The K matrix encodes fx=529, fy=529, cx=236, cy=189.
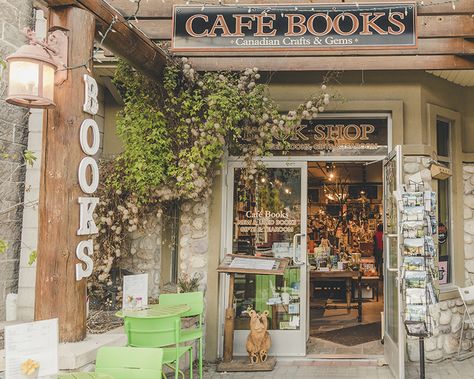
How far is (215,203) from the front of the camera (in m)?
6.36

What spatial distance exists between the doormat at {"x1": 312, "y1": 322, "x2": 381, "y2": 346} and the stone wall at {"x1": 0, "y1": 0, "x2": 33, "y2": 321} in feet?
13.4

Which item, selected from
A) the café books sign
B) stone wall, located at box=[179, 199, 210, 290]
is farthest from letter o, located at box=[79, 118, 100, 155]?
stone wall, located at box=[179, 199, 210, 290]

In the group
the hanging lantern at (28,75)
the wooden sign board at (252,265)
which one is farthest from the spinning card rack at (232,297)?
the hanging lantern at (28,75)

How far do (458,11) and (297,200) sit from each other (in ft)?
8.82

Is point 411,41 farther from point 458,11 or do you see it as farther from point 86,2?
point 86,2

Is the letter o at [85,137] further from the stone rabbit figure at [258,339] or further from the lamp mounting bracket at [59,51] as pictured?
the stone rabbit figure at [258,339]

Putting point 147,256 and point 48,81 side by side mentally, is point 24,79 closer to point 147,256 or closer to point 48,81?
point 48,81

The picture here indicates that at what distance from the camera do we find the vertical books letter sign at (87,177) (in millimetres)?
3895

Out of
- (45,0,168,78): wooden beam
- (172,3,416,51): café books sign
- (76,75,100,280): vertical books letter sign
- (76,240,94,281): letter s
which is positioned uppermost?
(172,3,416,51): café books sign

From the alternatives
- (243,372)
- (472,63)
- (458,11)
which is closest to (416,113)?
(472,63)

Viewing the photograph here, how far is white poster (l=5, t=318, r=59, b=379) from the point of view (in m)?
2.61

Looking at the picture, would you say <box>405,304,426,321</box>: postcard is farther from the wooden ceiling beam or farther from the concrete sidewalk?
the wooden ceiling beam

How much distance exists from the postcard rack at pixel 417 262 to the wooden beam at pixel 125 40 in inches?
110

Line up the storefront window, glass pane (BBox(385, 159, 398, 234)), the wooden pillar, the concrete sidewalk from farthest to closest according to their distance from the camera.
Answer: the storefront window
the concrete sidewalk
glass pane (BBox(385, 159, 398, 234))
the wooden pillar
